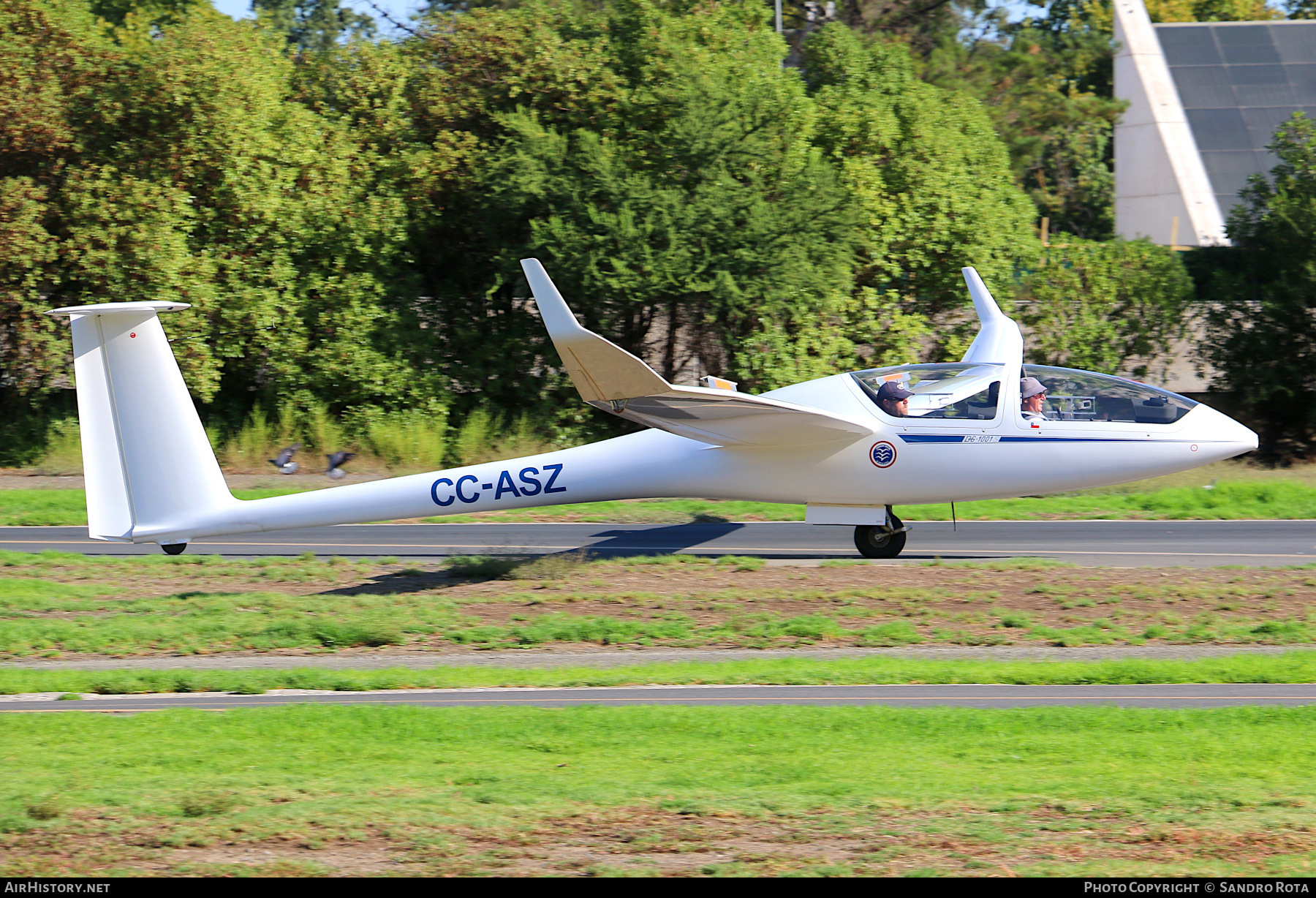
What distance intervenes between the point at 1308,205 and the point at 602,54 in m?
15.9

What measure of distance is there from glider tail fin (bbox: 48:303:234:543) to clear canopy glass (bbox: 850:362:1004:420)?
8.11 metres

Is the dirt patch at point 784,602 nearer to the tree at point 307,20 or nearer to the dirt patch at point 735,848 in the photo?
the dirt patch at point 735,848

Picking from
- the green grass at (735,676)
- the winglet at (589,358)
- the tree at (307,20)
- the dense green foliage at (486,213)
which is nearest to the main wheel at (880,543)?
the winglet at (589,358)

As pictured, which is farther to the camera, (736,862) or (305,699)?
(305,699)

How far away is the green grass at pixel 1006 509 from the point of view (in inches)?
738

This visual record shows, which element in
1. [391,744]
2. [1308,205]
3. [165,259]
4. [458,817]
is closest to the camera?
[458,817]

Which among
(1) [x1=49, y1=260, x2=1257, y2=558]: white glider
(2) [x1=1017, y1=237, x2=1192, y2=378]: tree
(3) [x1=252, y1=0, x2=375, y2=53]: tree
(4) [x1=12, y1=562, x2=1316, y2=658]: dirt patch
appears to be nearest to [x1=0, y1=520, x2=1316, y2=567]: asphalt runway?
(4) [x1=12, y1=562, x2=1316, y2=658]: dirt patch

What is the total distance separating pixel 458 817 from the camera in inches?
269

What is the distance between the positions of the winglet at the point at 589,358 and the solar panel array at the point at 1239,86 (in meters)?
40.8

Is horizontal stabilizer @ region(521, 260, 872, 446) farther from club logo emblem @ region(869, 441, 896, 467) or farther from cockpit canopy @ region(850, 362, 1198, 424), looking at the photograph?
cockpit canopy @ region(850, 362, 1198, 424)

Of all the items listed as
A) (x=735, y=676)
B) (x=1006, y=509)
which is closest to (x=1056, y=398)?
(x=1006, y=509)

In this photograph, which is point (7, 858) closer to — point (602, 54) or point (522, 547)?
point (522, 547)

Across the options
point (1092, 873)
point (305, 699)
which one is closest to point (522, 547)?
point (305, 699)

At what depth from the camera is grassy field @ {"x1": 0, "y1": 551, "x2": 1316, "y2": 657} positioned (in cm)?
A: 1211
